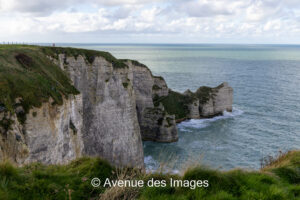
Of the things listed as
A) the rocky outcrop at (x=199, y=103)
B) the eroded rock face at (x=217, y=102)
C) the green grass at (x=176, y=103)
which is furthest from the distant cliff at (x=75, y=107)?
the eroded rock face at (x=217, y=102)

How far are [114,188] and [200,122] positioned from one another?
186ft

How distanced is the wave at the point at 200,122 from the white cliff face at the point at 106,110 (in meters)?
23.5

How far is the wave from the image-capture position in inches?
2260

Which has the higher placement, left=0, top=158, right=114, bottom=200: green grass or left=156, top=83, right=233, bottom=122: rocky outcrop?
left=0, top=158, right=114, bottom=200: green grass

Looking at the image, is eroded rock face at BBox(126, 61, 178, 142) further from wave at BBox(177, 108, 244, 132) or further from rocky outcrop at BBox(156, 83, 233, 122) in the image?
rocky outcrop at BBox(156, 83, 233, 122)

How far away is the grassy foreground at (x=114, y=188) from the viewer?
635 centimetres

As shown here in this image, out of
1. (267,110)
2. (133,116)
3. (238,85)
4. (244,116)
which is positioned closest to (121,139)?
(133,116)

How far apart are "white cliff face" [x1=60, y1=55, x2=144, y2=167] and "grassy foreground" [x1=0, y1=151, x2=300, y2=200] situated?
77.0 ft

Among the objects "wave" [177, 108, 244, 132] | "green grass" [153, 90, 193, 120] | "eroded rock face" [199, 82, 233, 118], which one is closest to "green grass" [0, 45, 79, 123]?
"wave" [177, 108, 244, 132]

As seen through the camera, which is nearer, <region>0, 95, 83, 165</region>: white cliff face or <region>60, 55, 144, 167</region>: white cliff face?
<region>0, 95, 83, 165</region>: white cliff face

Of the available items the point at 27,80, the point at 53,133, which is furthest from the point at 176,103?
the point at 27,80

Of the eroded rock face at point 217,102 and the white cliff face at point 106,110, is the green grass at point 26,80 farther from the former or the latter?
the eroded rock face at point 217,102

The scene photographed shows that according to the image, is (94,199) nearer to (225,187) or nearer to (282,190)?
(225,187)

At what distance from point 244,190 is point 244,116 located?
195 ft
